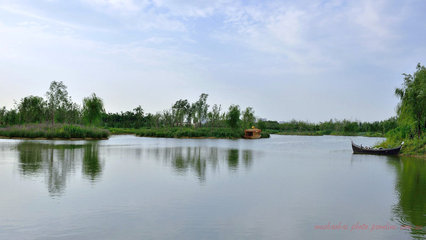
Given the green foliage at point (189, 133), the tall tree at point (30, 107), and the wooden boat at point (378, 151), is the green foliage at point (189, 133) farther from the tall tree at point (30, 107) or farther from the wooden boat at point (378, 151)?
the wooden boat at point (378, 151)

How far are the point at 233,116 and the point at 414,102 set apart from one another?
45.0 m

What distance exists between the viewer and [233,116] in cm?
7219

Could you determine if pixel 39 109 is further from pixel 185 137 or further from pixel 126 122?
pixel 126 122

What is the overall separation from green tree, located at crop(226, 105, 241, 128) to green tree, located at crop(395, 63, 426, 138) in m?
41.6

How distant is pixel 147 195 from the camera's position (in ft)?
34.8

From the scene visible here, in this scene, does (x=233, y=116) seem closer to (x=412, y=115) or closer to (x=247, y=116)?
(x=247, y=116)

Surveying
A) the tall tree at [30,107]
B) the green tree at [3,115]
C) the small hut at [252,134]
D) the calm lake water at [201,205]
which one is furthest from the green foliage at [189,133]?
the calm lake water at [201,205]

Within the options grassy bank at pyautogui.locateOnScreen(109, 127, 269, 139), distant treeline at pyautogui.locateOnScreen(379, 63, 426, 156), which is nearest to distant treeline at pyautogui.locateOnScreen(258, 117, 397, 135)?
grassy bank at pyautogui.locateOnScreen(109, 127, 269, 139)

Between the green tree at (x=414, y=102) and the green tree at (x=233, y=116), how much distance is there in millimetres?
41586

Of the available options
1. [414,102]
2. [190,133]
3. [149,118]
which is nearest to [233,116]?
[190,133]

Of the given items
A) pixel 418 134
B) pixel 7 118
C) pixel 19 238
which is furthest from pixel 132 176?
pixel 7 118

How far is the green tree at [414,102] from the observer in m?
28.7

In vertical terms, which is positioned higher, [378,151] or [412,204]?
[378,151]

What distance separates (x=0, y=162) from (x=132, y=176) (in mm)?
8078
